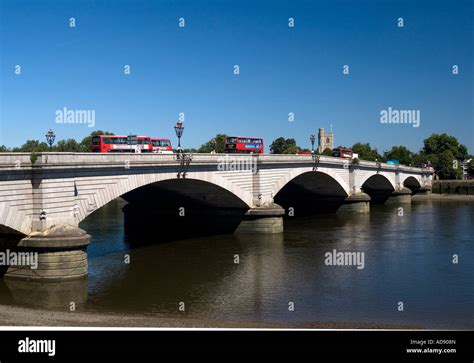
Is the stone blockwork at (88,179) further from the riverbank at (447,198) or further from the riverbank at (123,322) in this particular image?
the riverbank at (447,198)

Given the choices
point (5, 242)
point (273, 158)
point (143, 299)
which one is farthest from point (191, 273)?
point (273, 158)

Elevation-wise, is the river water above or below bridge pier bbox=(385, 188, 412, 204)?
below

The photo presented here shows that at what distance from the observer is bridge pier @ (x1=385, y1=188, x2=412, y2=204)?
81.8m

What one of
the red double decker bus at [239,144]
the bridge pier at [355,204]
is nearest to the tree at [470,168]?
the bridge pier at [355,204]

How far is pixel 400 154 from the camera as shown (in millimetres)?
153750

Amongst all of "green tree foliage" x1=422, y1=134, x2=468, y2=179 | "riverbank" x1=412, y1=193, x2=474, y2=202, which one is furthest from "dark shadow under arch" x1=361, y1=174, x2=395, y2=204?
"green tree foliage" x1=422, y1=134, x2=468, y2=179

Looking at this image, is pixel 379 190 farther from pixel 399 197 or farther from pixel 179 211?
pixel 179 211

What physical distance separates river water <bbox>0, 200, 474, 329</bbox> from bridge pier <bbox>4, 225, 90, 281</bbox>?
145 centimetres

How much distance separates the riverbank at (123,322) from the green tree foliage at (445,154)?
114394 mm

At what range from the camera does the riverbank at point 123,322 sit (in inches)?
735

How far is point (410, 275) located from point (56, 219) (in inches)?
680

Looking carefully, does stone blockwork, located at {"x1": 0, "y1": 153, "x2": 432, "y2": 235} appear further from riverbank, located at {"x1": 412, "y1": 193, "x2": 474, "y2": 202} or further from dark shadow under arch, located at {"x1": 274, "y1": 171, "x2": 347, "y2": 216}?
riverbank, located at {"x1": 412, "y1": 193, "x2": 474, "y2": 202}

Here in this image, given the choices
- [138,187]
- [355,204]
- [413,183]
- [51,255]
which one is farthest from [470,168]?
[51,255]
